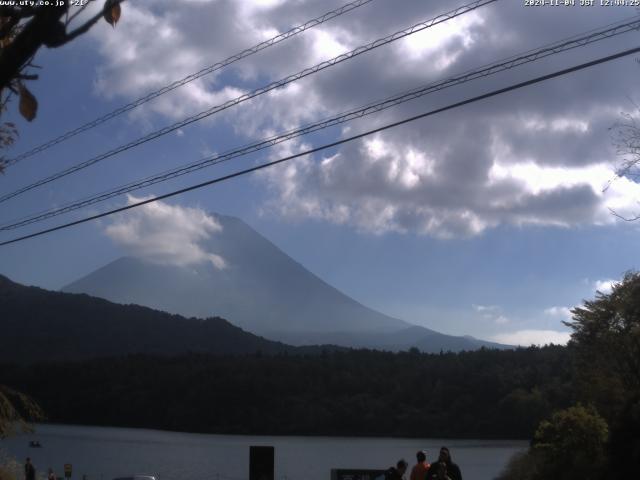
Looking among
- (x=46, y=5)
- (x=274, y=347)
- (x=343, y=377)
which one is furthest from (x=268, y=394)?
(x=46, y=5)

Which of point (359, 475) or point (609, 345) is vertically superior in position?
point (609, 345)

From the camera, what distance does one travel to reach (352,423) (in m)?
99.9

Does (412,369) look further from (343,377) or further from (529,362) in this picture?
(529,362)

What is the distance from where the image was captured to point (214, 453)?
3081 inches

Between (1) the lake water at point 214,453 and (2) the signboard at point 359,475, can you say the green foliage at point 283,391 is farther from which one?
(2) the signboard at point 359,475

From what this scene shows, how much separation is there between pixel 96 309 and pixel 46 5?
154539 millimetres

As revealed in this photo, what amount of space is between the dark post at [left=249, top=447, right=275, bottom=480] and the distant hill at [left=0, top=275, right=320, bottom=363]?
11575 cm

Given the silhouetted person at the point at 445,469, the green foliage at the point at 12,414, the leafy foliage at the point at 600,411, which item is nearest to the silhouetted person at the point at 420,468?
the silhouetted person at the point at 445,469

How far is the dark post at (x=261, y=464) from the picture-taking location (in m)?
15.8

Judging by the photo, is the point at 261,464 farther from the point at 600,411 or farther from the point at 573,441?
the point at 600,411

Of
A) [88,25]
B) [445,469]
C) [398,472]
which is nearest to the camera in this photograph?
[88,25]

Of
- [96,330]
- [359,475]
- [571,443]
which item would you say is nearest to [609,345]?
[571,443]

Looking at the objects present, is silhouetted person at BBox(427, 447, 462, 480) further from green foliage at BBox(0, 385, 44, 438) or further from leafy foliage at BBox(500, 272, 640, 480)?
green foliage at BBox(0, 385, 44, 438)

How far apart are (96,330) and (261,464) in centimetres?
13299
